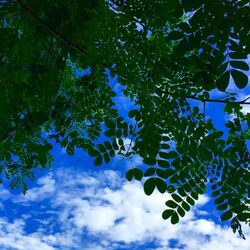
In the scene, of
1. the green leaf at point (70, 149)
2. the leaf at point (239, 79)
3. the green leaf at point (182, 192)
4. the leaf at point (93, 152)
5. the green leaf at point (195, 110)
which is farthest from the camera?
the green leaf at point (70, 149)

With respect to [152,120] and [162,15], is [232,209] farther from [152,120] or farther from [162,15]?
[162,15]

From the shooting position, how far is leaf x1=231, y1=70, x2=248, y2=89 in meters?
2.06

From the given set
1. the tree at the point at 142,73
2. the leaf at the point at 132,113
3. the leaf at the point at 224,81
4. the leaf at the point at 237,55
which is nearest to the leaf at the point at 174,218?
the tree at the point at 142,73

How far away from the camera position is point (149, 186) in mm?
2555

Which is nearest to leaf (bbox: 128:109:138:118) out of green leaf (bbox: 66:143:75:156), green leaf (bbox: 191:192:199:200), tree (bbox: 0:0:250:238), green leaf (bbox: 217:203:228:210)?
tree (bbox: 0:0:250:238)

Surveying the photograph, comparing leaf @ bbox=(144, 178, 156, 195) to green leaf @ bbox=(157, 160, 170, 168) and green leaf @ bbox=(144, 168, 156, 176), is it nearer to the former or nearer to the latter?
green leaf @ bbox=(144, 168, 156, 176)

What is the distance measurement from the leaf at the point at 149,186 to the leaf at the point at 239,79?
88 cm

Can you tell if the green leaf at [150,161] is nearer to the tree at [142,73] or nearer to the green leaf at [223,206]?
the tree at [142,73]

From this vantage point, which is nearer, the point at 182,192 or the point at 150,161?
the point at 150,161

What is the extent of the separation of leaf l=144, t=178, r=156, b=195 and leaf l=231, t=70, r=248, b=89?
88 centimetres

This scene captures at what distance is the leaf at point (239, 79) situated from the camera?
→ 2059 millimetres

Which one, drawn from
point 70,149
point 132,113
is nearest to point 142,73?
point 132,113

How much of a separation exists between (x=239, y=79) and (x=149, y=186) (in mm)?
930

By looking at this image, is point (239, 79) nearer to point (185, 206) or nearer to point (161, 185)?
point (161, 185)
